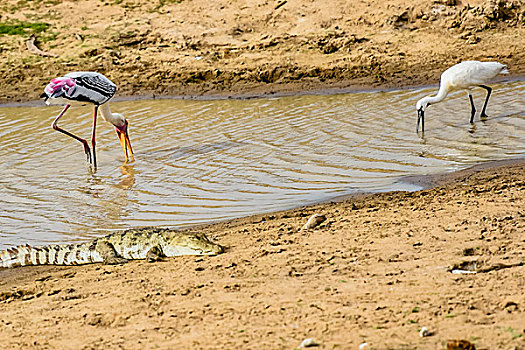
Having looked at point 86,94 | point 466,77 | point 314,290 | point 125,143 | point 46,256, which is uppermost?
point 86,94

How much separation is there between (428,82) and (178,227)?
908 centimetres

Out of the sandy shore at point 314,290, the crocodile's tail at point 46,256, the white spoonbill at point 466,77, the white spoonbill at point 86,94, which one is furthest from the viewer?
the white spoonbill at point 466,77

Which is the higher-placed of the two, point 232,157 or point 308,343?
point 308,343

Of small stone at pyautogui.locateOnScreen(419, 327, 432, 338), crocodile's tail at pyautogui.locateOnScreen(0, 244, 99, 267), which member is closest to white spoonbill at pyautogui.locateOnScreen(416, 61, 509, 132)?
crocodile's tail at pyautogui.locateOnScreen(0, 244, 99, 267)

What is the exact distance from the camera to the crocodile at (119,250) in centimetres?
586

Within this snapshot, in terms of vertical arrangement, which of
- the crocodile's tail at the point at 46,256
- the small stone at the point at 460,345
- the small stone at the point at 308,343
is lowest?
the crocodile's tail at the point at 46,256

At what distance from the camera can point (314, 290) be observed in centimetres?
435

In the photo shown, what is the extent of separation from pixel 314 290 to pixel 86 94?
733cm

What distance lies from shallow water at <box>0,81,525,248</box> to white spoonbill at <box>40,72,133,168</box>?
0.96ft

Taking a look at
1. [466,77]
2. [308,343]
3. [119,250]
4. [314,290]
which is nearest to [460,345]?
[308,343]

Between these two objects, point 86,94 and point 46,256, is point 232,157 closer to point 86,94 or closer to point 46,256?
point 86,94

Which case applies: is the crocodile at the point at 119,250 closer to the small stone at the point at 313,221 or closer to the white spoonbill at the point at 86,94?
the small stone at the point at 313,221

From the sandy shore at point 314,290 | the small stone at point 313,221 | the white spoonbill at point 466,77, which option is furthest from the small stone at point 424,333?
the white spoonbill at point 466,77

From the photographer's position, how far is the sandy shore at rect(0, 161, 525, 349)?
146 inches
